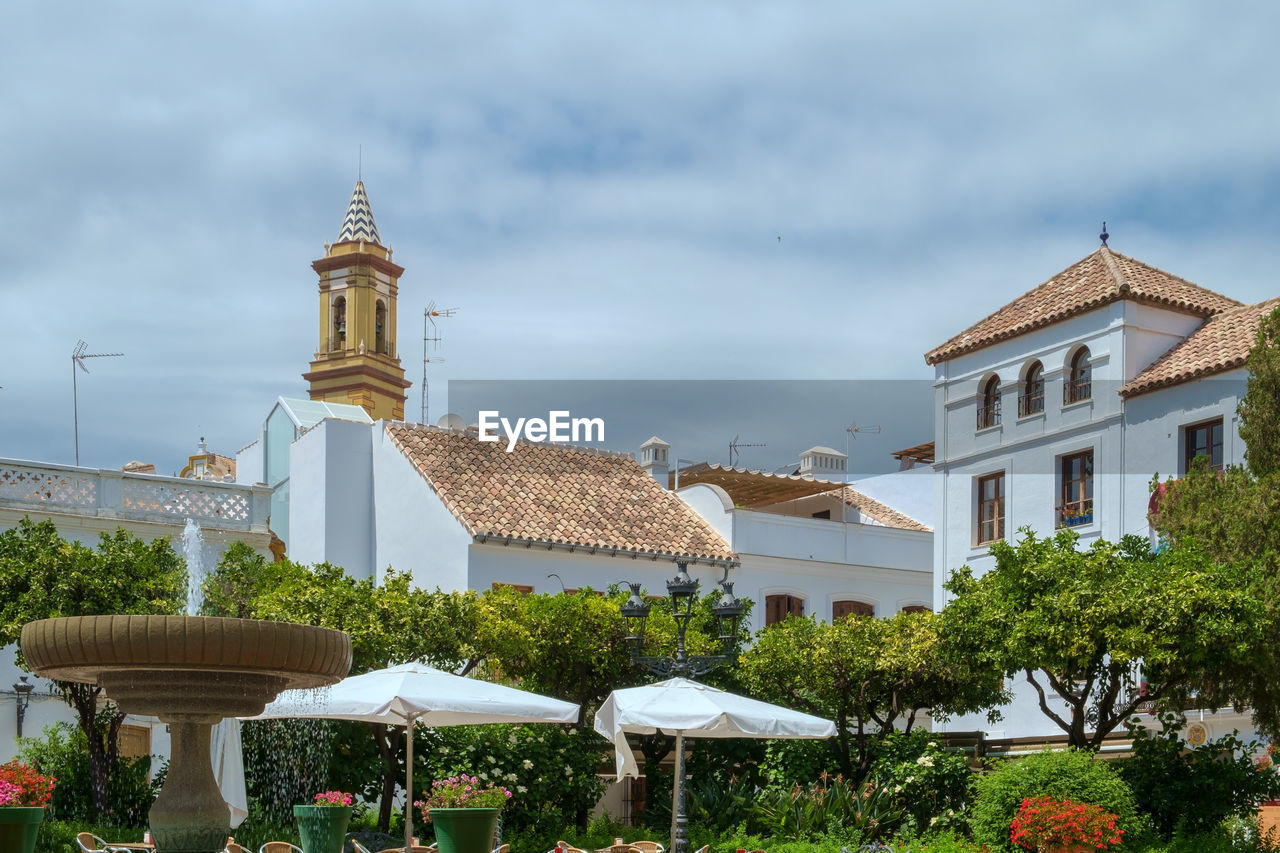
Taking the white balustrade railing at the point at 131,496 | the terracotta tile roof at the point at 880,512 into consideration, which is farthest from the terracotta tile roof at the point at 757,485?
the white balustrade railing at the point at 131,496

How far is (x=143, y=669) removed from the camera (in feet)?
29.7

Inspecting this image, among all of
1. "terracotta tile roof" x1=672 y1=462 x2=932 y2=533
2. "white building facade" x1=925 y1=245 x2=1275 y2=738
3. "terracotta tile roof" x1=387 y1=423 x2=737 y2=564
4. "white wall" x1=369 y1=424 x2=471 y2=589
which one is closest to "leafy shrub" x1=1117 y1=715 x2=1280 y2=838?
"white building facade" x1=925 y1=245 x2=1275 y2=738

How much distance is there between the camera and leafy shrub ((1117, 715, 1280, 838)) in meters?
17.2

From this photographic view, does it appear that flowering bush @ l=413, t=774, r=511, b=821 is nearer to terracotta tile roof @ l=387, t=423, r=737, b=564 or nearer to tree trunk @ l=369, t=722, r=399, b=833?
tree trunk @ l=369, t=722, r=399, b=833

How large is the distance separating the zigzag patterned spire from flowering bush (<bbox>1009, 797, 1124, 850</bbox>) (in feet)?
147

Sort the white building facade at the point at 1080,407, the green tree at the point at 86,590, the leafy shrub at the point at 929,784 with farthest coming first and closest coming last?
the white building facade at the point at 1080,407 → the leafy shrub at the point at 929,784 → the green tree at the point at 86,590

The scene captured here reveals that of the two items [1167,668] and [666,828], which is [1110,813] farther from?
[666,828]

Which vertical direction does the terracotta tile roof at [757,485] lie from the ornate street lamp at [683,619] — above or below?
above

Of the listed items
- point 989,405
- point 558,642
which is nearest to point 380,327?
point 989,405

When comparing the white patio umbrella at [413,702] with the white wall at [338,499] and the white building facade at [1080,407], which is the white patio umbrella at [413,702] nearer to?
the white building facade at [1080,407]

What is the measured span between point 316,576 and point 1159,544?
13562 millimetres

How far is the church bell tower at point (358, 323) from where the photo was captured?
182 ft

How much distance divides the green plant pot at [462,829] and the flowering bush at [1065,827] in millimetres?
5789

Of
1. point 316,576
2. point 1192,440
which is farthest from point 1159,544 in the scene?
point 316,576
